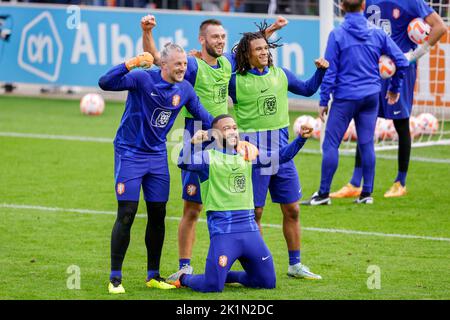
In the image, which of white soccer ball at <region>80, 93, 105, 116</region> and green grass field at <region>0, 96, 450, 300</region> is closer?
green grass field at <region>0, 96, 450, 300</region>

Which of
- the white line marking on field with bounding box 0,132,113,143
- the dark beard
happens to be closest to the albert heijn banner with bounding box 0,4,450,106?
the white line marking on field with bounding box 0,132,113,143

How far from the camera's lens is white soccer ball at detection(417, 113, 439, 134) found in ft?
51.6

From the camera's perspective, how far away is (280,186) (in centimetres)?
838

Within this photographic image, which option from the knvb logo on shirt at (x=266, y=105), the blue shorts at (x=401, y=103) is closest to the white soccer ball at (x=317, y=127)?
the blue shorts at (x=401, y=103)

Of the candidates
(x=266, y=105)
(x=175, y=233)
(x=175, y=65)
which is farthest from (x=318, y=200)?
(x=175, y=65)

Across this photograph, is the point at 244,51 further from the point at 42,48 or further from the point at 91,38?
the point at 42,48

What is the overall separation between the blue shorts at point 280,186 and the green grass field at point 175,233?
2.03 ft

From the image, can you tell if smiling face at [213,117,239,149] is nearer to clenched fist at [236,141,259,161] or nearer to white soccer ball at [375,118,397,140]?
clenched fist at [236,141,259,161]

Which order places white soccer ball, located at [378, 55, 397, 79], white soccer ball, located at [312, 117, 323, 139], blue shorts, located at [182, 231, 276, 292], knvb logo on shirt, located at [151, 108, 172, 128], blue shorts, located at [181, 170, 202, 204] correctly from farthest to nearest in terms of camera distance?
1. white soccer ball, located at [312, 117, 323, 139]
2. white soccer ball, located at [378, 55, 397, 79]
3. blue shorts, located at [181, 170, 202, 204]
4. knvb logo on shirt, located at [151, 108, 172, 128]
5. blue shorts, located at [182, 231, 276, 292]

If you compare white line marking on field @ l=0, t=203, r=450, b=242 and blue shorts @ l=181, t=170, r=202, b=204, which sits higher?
blue shorts @ l=181, t=170, r=202, b=204

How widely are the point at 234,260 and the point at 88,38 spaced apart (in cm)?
1306

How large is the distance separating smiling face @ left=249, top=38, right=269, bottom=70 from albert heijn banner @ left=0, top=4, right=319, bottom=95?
35.1ft

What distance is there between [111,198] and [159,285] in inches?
164
